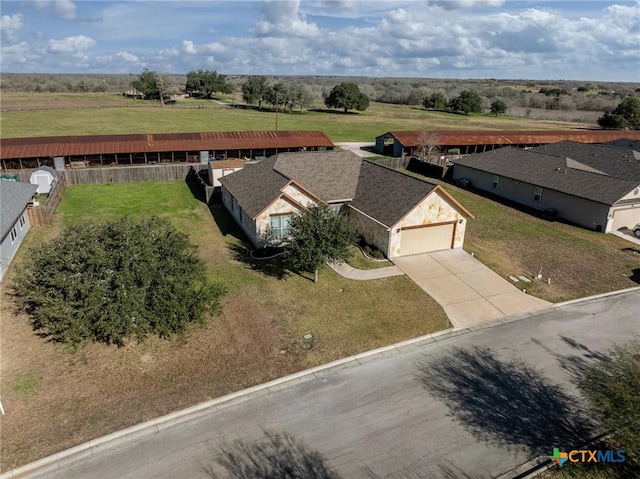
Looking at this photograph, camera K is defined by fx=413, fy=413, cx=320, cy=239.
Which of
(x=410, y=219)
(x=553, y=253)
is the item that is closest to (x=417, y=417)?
(x=410, y=219)

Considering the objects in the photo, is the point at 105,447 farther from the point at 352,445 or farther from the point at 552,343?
the point at 552,343

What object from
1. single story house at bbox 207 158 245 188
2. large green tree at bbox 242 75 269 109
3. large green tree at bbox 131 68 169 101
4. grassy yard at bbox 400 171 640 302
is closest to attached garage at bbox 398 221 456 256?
grassy yard at bbox 400 171 640 302

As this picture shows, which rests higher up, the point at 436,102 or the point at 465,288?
the point at 436,102

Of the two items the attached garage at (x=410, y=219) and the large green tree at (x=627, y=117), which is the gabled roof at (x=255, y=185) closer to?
the attached garage at (x=410, y=219)

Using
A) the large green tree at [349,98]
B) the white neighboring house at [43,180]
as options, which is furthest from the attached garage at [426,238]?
the large green tree at [349,98]

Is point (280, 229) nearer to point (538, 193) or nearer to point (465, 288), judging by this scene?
point (465, 288)

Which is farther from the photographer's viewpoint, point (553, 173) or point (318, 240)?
point (553, 173)

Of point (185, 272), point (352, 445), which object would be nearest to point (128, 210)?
point (185, 272)

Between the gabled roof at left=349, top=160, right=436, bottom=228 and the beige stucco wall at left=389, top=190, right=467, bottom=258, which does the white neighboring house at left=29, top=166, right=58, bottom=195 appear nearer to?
the gabled roof at left=349, top=160, right=436, bottom=228
